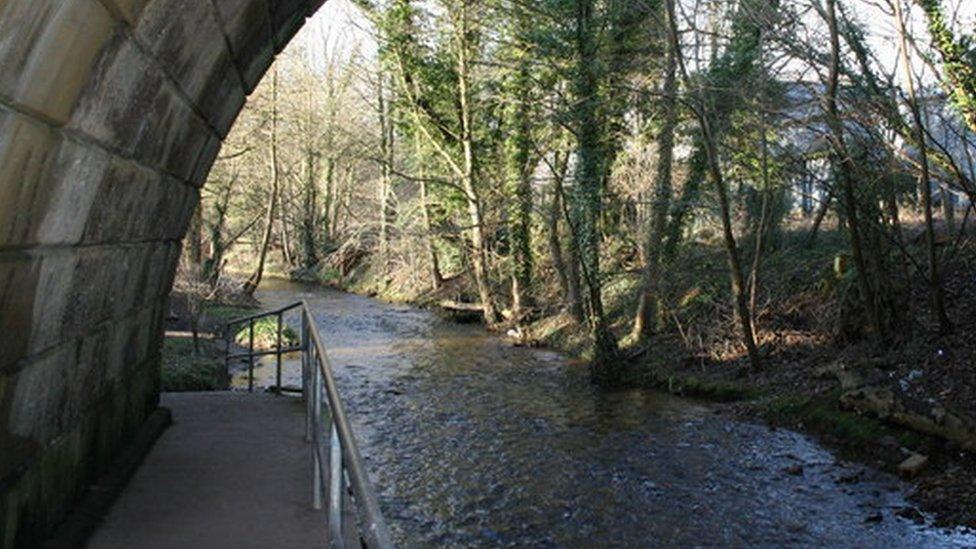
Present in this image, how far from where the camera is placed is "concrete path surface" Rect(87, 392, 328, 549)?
4180 mm

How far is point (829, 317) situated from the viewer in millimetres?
14031

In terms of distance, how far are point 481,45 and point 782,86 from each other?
35.8 feet

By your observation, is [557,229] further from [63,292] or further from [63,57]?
[63,57]

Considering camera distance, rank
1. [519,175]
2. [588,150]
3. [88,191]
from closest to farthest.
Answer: [88,191] → [588,150] → [519,175]

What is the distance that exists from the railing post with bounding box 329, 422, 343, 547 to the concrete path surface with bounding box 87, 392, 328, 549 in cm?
103

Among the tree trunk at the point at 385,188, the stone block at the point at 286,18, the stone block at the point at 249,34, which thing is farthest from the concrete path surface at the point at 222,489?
the tree trunk at the point at 385,188

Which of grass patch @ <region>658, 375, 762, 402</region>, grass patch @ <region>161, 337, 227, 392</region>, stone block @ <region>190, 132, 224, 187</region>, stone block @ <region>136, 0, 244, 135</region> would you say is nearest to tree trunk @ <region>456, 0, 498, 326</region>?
grass patch @ <region>161, 337, 227, 392</region>

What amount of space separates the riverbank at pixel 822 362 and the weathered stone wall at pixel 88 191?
23.9 ft

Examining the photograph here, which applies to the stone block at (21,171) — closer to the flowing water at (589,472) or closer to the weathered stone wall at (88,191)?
the weathered stone wall at (88,191)

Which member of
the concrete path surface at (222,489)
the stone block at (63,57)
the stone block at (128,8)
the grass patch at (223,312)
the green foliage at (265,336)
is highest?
the stone block at (128,8)

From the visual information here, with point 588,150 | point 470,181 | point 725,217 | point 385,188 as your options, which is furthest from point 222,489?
point 385,188

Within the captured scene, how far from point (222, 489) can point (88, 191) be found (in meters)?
2.15

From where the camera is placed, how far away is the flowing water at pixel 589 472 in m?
7.96

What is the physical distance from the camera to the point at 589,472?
392 inches
